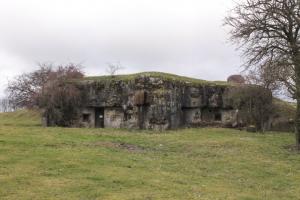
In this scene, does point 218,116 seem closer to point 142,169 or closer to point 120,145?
point 120,145

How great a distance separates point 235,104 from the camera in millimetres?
48500

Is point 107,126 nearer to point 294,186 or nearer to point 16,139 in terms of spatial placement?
point 16,139

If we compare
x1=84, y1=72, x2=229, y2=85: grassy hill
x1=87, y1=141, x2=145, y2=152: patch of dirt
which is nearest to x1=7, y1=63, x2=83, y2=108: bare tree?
x1=84, y1=72, x2=229, y2=85: grassy hill

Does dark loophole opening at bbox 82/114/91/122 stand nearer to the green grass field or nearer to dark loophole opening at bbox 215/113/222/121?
dark loophole opening at bbox 215/113/222/121

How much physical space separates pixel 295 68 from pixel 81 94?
24.3 m

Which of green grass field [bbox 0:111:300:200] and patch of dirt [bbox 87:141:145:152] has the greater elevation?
patch of dirt [bbox 87:141:145:152]

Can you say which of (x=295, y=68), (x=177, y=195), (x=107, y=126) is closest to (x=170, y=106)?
(x=107, y=126)

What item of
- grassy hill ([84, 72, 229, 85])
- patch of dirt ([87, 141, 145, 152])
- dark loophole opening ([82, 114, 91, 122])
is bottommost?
patch of dirt ([87, 141, 145, 152])

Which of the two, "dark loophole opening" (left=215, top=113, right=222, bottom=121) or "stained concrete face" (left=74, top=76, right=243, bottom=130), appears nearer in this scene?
"stained concrete face" (left=74, top=76, right=243, bottom=130)

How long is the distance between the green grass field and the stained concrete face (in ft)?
38.7

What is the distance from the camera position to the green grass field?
55.2 feet

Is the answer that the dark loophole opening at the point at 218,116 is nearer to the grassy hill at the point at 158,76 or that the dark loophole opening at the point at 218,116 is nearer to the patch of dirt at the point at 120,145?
the grassy hill at the point at 158,76

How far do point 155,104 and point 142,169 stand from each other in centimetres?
2296

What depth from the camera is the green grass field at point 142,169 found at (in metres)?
16.8
